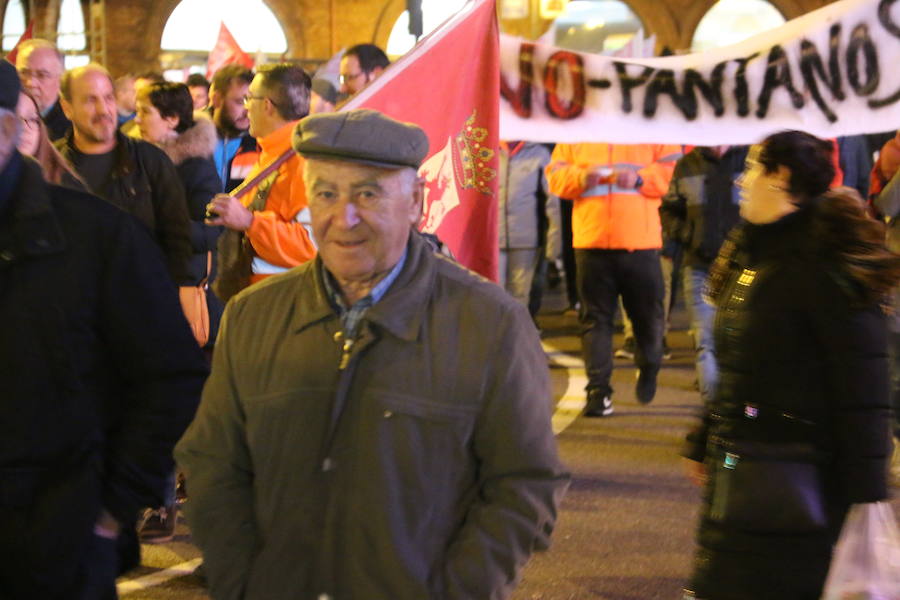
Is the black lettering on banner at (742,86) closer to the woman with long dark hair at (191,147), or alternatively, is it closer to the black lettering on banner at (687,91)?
the black lettering on banner at (687,91)

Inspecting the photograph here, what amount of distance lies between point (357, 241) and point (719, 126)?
370 cm

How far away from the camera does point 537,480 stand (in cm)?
259

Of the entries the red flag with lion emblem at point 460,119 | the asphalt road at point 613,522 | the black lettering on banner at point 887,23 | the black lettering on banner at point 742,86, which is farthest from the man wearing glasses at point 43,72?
the black lettering on banner at point 887,23

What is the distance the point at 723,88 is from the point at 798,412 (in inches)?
102

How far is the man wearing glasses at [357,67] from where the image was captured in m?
6.78

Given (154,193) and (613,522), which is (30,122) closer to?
(154,193)

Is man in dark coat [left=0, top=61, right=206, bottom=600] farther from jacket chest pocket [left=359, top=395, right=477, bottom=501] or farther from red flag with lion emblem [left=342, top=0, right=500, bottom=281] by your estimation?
red flag with lion emblem [left=342, top=0, right=500, bottom=281]

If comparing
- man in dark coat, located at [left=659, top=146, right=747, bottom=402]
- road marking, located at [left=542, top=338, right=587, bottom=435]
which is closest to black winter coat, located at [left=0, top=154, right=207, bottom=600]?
road marking, located at [left=542, top=338, right=587, bottom=435]

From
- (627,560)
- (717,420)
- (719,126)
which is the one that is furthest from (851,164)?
(717,420)

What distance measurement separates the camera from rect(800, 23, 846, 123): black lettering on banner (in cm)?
581

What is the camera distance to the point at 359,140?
2574 millimetres

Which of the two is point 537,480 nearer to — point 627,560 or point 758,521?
point 758,521

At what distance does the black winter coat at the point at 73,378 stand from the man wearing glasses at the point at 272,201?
6.81ft

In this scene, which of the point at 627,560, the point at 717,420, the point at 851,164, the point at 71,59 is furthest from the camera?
the point at 71,59
